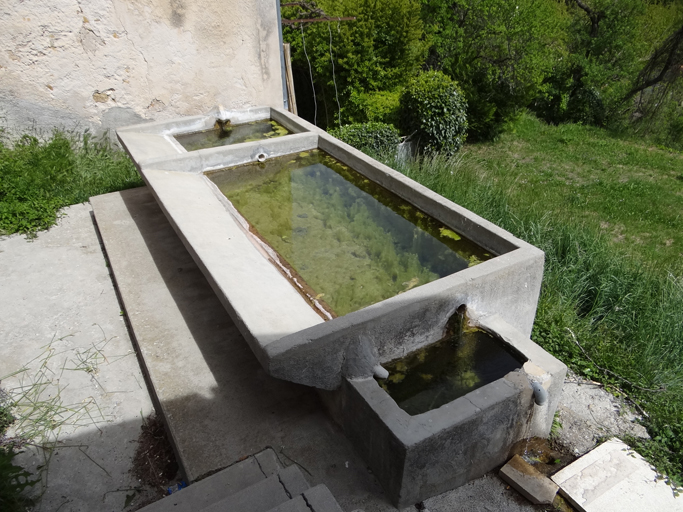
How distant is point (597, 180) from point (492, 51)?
11.9 ft

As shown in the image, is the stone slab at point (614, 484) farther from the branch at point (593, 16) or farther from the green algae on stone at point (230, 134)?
the branch at point (593, 16)

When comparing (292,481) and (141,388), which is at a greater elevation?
(292,481)

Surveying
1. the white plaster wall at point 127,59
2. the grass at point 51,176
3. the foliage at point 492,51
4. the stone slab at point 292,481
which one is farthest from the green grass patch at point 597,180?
the grass at point 51,176

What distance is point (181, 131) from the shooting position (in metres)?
5.65

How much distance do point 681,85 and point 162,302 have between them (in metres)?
13.2

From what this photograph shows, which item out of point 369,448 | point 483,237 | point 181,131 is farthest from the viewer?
point 181,131

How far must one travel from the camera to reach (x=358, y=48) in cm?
916

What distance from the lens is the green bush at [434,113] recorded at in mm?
8680

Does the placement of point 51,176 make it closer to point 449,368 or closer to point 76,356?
point 76,356

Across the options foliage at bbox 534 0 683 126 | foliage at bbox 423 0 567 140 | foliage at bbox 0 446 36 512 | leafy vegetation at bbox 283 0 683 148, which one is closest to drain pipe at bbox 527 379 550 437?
foliage at bbox 0 446 36 512

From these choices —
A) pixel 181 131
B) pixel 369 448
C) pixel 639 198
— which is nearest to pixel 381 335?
pixel 369 448

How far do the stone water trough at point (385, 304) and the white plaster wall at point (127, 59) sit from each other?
71.8 inches

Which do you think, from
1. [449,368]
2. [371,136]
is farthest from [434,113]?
[449,368]

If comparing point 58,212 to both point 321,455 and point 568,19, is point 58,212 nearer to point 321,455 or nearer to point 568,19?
point 321,455
